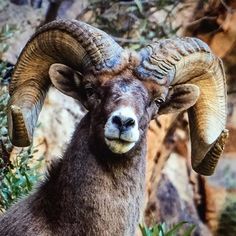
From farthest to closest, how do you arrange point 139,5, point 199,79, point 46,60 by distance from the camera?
point 139,5
point 199,79
point 46,60

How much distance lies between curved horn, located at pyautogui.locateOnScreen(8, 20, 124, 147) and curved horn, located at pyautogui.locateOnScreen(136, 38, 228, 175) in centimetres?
32

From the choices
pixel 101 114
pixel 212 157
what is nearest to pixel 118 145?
pixel 101 114

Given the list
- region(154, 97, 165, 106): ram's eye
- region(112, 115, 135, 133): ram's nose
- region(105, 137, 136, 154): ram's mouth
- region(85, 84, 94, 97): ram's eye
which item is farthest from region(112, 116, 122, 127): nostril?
region(154, 97, 165, 106): ram's eye

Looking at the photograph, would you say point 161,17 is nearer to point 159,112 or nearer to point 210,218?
point 210,218

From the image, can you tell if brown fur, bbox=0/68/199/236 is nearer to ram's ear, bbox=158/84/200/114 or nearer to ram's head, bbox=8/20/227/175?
ram's head, bbox=8/20/227/175

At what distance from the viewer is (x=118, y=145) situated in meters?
6.45

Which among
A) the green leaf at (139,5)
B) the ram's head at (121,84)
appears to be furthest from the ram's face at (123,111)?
the green leaf at (139,5)

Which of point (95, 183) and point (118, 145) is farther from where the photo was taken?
point (95, 183)

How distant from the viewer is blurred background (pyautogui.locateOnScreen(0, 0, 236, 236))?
37.0ft

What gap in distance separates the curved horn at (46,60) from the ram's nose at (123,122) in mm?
719

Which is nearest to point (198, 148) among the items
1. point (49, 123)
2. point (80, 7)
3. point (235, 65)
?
point (49, 123)

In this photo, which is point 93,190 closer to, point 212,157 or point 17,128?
point 17,128

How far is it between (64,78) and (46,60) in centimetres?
32

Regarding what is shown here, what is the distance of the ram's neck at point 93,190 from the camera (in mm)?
6684
